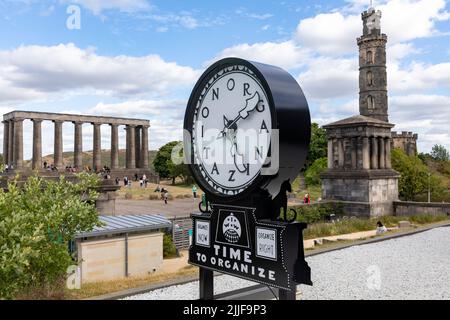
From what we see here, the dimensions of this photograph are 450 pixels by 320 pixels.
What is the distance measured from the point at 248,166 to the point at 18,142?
2818 inches

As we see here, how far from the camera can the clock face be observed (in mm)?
6461

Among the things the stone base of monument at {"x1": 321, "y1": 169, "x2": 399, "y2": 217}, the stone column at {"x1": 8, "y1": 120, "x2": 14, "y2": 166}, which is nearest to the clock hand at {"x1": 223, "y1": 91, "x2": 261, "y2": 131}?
the stone base of monument at {"x1": 321, "y1": 169, "x2": 399, "y2": 217}

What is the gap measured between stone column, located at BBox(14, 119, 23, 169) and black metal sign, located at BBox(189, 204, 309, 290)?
70.0 meters

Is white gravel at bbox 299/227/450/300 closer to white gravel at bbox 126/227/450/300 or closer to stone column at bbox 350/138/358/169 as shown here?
white gravel at bbox 126/227/450/300

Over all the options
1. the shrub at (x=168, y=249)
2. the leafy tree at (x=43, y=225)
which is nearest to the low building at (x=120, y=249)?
the leafy tree at (x=43, y=225)

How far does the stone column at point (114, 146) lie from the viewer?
80562 millimetres

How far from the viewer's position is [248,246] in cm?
663

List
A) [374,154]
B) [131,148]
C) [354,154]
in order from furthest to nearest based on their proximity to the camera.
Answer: [131,148], [374,154], [354,154]

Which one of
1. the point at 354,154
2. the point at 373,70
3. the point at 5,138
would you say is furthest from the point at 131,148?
the point at 373,70

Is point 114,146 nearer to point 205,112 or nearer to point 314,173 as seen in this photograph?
point 314,173

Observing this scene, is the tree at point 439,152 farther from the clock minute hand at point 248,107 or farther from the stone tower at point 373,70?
the clock minute hand at point 248,107
